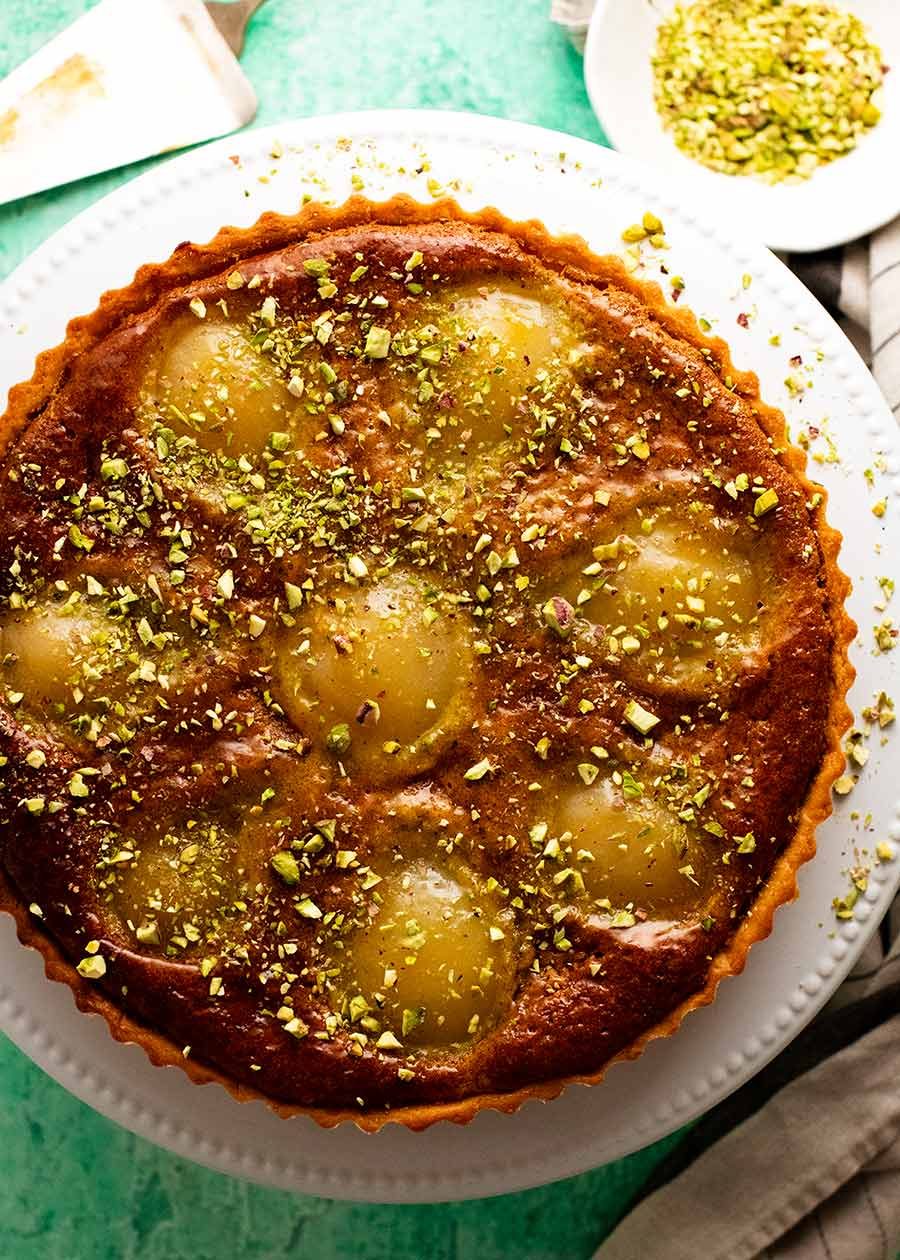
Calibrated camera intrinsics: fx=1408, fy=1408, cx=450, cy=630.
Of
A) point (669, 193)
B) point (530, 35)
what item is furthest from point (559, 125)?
point (669, 193)

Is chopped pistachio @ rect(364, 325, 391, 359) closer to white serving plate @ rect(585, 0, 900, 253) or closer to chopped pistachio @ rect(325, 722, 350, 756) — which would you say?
chopped pistachio @ rect(325, 722, 350, 756)

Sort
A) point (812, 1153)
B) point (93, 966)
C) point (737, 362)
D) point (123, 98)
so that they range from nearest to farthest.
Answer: point (93, 966), point (737, 362), point (812, 1153), point (123, 98)

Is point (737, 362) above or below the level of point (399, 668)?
below

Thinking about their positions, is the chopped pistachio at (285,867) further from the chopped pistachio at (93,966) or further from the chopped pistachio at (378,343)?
the chopped pistachio at (378,343)

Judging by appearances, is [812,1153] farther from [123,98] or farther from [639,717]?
[123,98]

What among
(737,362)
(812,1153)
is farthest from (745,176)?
(812,1153)

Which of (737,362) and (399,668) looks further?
(737,362)

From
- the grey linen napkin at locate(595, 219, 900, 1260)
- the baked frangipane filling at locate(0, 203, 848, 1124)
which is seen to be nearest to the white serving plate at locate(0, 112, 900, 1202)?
the baked frangipane filling at locate(0, 203, 848, 1124)

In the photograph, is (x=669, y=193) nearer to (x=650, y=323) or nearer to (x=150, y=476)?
(x=650, y=323)
